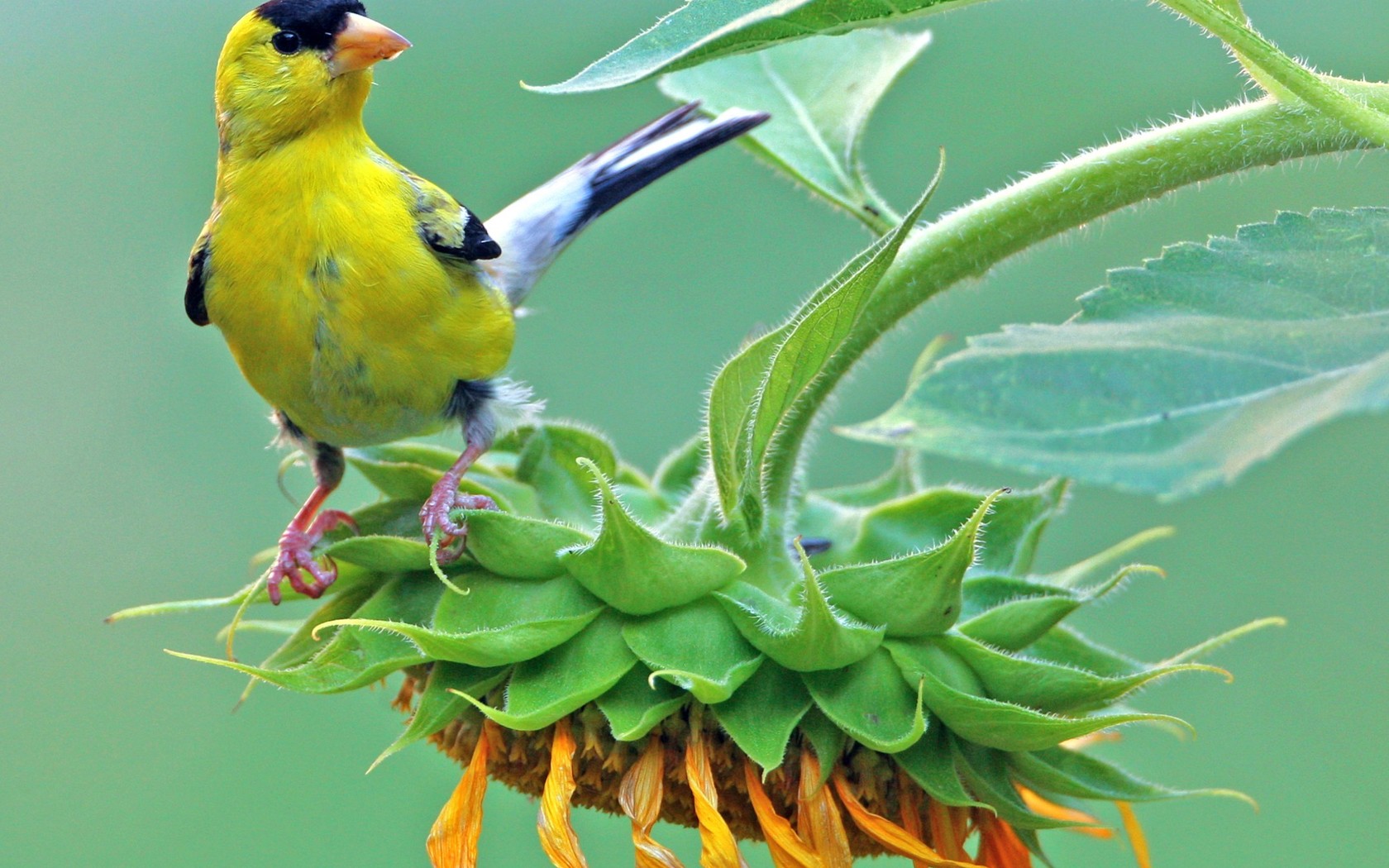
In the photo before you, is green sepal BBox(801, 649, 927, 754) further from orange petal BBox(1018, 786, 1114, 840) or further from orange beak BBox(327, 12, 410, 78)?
orange beak BBox(327, 12, 410, 78)

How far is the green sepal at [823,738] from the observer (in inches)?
68.2

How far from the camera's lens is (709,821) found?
1670mm

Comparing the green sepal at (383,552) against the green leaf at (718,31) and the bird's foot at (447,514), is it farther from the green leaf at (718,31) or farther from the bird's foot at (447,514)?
the green leaf at (718,31)

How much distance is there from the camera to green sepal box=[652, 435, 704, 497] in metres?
2.19

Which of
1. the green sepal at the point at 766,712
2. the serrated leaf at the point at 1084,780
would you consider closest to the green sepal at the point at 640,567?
the green sepal at the point at 766,712

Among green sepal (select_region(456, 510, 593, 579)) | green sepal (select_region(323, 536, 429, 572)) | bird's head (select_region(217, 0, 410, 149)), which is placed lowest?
green sepal (select_region(323, 536, 429, 572))

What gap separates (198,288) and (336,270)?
23 cm

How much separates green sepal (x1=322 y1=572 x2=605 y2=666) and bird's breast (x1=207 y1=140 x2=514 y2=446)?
1.02ft

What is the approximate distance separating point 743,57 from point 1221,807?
5537 mm

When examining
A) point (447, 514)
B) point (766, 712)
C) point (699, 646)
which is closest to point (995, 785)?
point (766, 712)

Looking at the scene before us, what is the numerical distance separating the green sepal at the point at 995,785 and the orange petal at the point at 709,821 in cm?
32

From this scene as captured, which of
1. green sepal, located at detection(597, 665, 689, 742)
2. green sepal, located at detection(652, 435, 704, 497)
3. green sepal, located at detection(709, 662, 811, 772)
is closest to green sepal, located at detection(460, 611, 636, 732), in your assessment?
green sepal, located at detection(597, 665, 689, 742)

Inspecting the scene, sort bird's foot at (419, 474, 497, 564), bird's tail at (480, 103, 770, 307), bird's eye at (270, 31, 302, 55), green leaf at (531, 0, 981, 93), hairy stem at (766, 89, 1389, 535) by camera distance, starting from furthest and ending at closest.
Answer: bird's tail at (480, 103, 770, 307) → bird's eye at (270, 31, 302, 55) → bird's foot at (419, 474, 497, 564) → hairy stem at (766, 89, 1389, 535) → green leaf at (531, 0, 981, 93)

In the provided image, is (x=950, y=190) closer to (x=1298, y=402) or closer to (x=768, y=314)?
(x=768, y=314)
